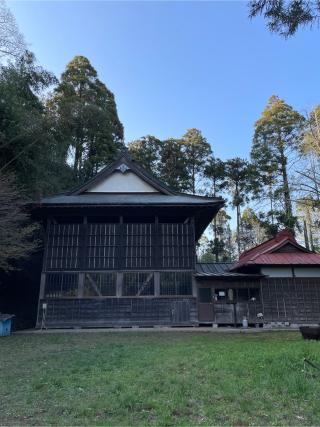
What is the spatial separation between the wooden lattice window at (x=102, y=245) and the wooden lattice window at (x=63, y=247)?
533 millimetres

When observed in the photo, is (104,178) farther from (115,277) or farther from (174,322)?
(174,322)

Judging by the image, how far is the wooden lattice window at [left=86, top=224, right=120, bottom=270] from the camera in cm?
1529

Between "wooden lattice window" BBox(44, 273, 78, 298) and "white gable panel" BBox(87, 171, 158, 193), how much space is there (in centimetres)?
471

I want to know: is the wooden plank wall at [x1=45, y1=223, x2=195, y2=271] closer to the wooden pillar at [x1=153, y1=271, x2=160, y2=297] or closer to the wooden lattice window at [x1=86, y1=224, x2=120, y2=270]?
the wooden lattice window at [x1=86, y1=224, x2=120, y2=270]

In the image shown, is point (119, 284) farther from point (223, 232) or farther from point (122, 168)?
point (223, 232)


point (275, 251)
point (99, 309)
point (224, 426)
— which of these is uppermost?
point (275, 251)

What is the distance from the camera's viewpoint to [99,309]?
1477 cm

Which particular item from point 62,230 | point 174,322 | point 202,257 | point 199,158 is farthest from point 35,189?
point 202,257

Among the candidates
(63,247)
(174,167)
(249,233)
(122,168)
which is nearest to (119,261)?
(63,247)

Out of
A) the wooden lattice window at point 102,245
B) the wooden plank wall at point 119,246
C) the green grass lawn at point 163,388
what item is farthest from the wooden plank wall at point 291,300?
the green grass lawn at point 163,388

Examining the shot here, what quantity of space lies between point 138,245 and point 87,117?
13.6 m

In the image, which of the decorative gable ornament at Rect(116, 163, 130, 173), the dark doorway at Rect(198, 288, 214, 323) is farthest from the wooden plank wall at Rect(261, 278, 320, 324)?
the decorative gable ornament at Rect(116, 163, 130, 173)

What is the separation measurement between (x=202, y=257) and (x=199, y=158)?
13.0m

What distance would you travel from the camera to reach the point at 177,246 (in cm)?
1567
